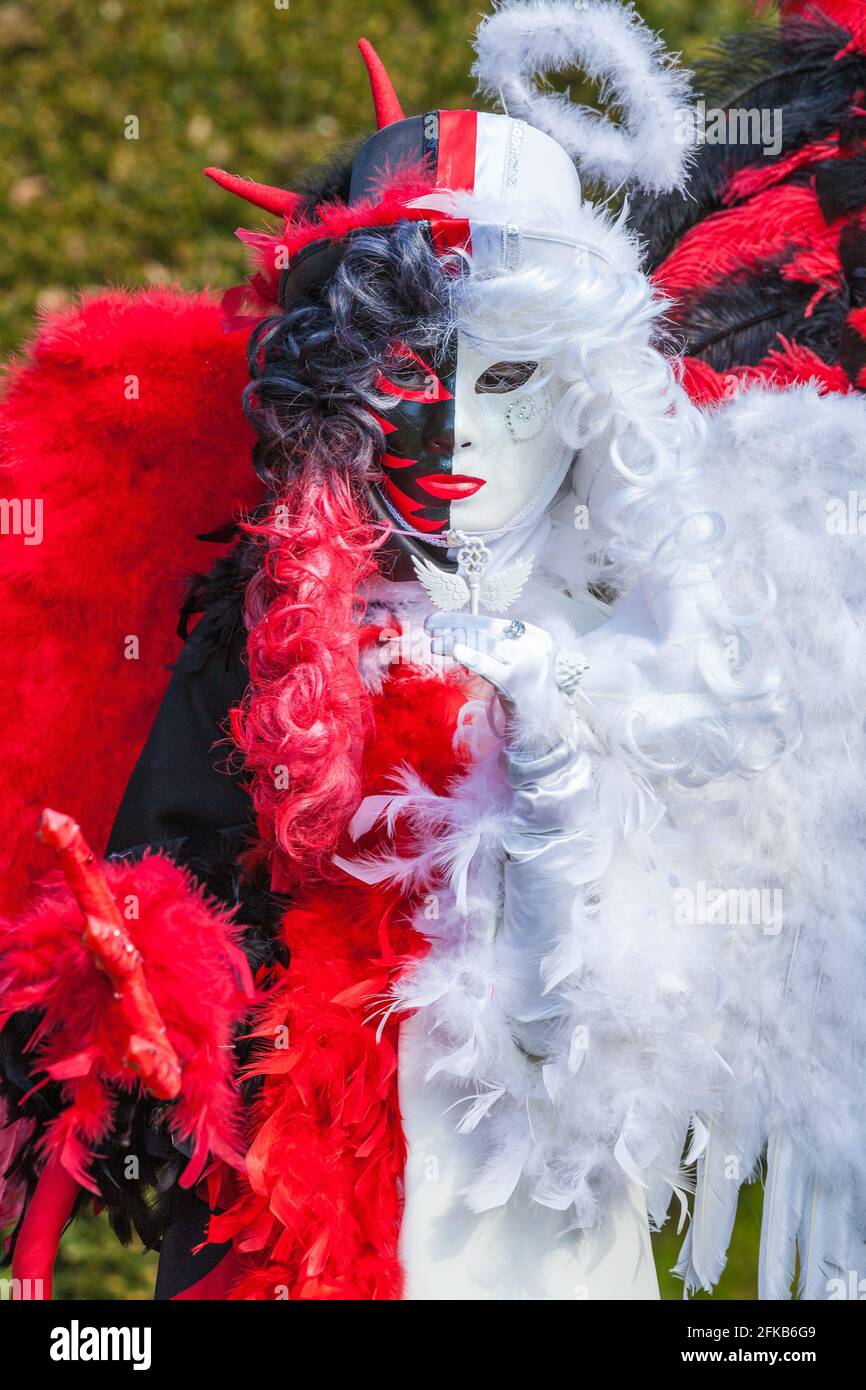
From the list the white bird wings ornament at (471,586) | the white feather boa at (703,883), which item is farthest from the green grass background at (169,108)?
the white feather boa at (703,883)

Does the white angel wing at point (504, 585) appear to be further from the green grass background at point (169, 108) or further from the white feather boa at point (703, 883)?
the green grass background at point (169, 108)

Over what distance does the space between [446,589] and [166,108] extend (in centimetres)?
234

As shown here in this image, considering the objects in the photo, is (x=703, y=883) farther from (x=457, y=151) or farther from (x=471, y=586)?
(x=457, y=151)

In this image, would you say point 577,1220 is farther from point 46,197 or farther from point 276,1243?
point 46,197

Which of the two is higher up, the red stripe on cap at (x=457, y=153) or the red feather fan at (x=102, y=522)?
the red stripe on cap at (x=457, y=153)

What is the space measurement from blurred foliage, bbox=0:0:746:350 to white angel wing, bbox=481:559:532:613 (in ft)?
6.69

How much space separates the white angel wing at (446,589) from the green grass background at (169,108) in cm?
202

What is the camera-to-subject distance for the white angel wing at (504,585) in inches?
57.5

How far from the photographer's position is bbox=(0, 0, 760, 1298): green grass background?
3252mm

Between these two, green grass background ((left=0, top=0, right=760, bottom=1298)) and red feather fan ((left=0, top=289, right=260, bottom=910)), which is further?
green grass background ((left=0, top=0, right=760, bottom=1298))

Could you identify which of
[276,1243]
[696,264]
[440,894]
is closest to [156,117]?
[696,264]

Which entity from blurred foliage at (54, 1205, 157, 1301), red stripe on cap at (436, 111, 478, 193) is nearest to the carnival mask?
red stripe on cap at (436, 111, 478, 193)

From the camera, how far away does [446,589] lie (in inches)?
56.6

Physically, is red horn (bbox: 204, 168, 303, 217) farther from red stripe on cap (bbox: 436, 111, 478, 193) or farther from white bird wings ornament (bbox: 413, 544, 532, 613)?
white bird wings ornament (bbox: 413, 544, 532, 613)
